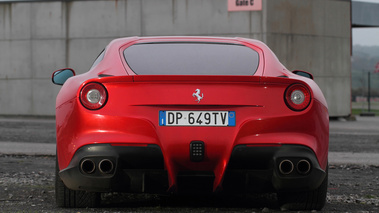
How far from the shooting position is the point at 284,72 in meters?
4.59

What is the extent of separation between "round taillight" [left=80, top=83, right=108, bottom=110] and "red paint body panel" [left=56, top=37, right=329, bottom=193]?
33 mm

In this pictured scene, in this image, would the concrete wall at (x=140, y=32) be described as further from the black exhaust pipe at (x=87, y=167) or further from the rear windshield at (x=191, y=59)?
the black exhaust pipe at (x=87, y=167)

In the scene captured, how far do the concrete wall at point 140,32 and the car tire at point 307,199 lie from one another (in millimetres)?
17857

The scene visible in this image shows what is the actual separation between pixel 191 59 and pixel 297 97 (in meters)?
0.86

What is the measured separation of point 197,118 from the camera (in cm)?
413

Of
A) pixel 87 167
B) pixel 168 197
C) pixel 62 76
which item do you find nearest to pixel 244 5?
pixel 62 76

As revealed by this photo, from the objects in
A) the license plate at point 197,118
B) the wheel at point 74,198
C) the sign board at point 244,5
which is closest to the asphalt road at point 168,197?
the wheel at point 74,198

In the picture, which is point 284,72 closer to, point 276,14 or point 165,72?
point 165,72

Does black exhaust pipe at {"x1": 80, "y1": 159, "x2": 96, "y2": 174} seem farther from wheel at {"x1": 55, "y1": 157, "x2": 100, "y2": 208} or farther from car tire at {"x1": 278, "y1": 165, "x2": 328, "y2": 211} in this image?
car tire at {"x1": 278, "y1": 165, "x2": 328, "y2": 211}

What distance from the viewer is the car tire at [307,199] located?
15.2 feet

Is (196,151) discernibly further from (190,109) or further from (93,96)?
(93,96)

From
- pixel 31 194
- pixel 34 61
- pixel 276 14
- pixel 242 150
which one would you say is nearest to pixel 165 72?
pixel 242 150

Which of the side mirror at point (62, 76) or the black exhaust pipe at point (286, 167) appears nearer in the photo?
the black exhaust pipe at point (286, 167)

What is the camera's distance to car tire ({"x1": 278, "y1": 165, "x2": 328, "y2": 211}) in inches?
182
